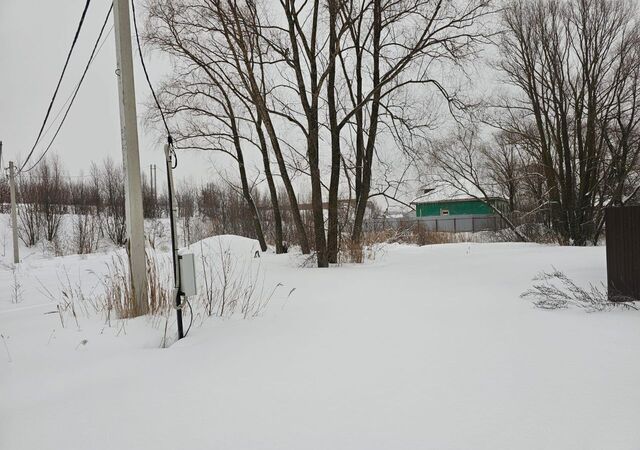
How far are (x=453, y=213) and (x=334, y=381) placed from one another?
34944mm

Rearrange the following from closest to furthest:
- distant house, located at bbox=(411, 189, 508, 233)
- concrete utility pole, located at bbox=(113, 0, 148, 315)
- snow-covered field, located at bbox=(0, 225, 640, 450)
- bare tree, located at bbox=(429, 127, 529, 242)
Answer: snow-covered field, located at bbox=(0, 225, 640, 450) → concrete utility pole, located at bbox=(113, 0, 148, 315) → bare tree, located at bbox=(429, 127, 529, 242) → distant house, located at bbox=(411, 189, 508, 233)

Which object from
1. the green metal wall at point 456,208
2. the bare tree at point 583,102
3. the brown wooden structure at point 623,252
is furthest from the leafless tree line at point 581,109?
the green metal wall at point 456,208

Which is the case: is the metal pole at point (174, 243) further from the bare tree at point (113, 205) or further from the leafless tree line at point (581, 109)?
the bare tree at point (113, 205)

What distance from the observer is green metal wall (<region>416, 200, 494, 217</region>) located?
3288 centimetres

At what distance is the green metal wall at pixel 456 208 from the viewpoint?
32.9 metres

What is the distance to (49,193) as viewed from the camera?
2370 cm

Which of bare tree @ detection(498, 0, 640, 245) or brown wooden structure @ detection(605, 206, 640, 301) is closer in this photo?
brown wooden structure @ detection(605, 206, 640, 301)

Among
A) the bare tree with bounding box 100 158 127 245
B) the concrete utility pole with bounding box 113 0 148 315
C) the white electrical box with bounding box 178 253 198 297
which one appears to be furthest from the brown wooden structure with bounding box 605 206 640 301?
the bare tree with bounding box 100 158 127 245

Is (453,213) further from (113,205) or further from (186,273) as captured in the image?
(186,273)

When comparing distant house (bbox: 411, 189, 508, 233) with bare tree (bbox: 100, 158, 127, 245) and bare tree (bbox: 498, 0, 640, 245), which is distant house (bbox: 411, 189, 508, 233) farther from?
bare tree (bbox: 100, 158, 127, 245)

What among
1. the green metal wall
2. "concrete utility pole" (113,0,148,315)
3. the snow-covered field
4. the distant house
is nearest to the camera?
the snow-covered field

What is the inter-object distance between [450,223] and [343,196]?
23755 mm

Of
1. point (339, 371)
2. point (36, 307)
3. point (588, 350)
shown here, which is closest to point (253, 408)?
point (339, 371)

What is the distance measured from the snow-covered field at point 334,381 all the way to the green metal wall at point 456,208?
31523 millimetres
